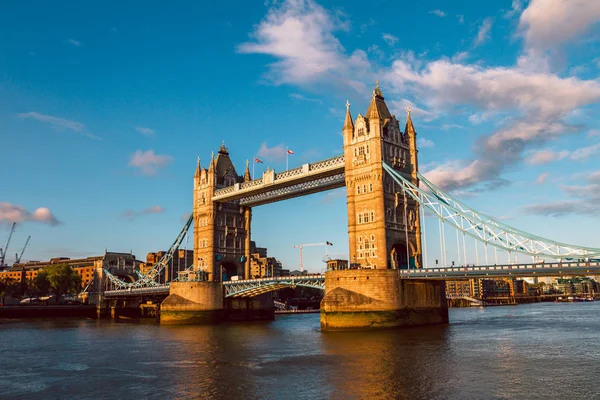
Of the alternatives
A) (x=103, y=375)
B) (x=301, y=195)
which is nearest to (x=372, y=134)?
(x=301, y=195)

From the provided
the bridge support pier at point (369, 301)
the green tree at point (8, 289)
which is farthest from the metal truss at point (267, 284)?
the green tree at point (8, 289)

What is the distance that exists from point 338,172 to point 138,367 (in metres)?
45.6

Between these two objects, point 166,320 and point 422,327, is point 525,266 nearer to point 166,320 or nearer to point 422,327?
point 422,327

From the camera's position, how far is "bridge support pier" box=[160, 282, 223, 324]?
8650 cm

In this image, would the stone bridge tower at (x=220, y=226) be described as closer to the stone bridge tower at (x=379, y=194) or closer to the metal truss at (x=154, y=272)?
the metal truss at (x=154, y=272)

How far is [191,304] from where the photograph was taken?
286 ft

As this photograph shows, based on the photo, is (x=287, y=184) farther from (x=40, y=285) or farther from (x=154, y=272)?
(x=40, y=285)

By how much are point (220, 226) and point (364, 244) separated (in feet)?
123

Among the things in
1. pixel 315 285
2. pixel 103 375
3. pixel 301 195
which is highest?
pixel 301 195

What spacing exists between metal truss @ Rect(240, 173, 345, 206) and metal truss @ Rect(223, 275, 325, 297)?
14851mm

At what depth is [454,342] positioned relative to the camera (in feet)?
165

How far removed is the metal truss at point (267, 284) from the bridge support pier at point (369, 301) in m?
7.17

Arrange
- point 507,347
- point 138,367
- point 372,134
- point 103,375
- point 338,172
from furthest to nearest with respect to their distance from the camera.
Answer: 1. point 338,172
2. point 372,134
3. point 507,347
4. point 138,367
5. point 103,375

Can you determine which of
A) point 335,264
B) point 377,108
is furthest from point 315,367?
point 377,108
